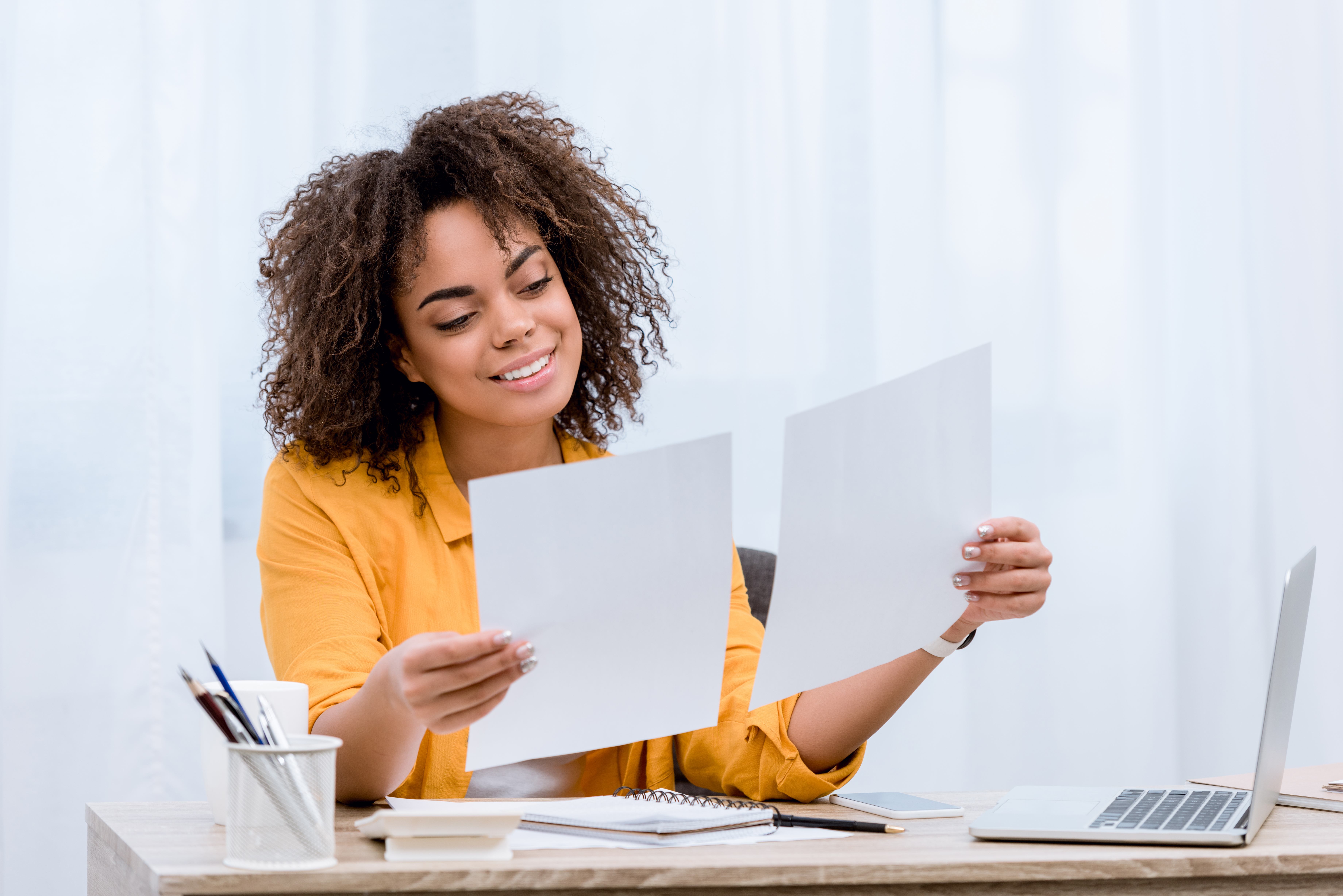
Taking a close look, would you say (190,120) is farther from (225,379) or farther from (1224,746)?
(1224,746)

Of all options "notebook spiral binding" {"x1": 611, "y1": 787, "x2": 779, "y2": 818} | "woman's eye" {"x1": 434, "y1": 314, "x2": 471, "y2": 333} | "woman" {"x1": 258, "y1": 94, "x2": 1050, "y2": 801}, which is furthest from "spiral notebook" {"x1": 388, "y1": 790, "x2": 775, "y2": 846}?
"woman's eye" {"x1": 434, "y1": 314, "x2": 471, "y2": 333}

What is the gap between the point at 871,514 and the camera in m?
0.90

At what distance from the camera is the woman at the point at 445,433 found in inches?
42.0

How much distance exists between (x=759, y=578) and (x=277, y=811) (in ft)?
2.71

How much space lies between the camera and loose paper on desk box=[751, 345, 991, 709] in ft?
2.88

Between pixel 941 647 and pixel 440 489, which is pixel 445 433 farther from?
pixel 941 647

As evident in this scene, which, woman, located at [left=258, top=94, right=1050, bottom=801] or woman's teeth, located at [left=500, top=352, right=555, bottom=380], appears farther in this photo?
woman's teeth, located at [left=500, top=352, right=555, bottom=380]

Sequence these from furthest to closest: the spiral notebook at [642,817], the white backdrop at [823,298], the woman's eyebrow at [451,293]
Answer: the white backdrop at [823,298] < the woman's eyebrow at [451,293] < the spiral notebook at [642,817]

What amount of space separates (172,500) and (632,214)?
0.76 meters

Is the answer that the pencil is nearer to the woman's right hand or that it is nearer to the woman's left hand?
the woman's right hand

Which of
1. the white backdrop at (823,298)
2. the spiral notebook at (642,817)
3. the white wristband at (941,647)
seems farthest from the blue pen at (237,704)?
the white backdrop at (823,298)

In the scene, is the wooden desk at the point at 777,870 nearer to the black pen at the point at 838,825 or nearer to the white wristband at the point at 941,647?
the black pen at the point at 838,825

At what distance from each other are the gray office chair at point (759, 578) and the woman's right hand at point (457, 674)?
0.63 m

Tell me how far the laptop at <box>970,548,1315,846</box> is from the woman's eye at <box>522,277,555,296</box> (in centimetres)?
62
